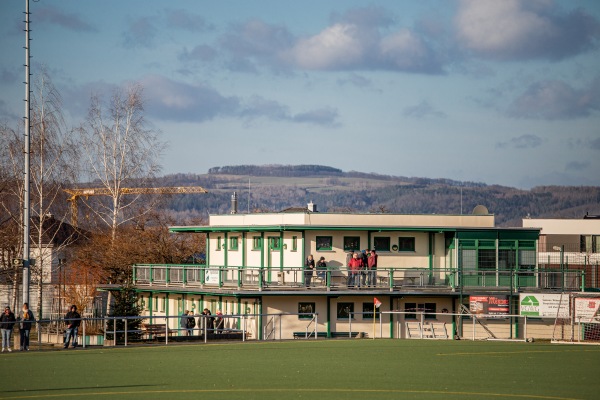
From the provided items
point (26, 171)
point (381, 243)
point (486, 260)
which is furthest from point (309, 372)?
point (486, 260)

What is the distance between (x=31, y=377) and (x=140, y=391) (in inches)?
168

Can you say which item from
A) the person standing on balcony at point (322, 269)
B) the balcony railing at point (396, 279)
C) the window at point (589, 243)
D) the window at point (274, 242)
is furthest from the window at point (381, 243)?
the window at point (589, 243)

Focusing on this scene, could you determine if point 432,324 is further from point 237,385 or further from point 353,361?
point 237,385

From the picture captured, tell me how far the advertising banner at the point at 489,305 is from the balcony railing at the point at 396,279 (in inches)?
92.1

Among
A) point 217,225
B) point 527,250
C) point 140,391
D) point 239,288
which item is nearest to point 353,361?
point 140,391

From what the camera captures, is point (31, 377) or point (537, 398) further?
point (31, 377)

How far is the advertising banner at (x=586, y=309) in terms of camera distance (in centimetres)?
3734

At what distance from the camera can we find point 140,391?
21250 mm

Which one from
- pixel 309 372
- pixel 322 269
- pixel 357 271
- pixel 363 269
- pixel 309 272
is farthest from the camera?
pixel 309 272

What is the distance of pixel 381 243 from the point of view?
1993 inches

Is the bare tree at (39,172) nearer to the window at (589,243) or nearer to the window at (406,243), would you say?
the window at (406,243)

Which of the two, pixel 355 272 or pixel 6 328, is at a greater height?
pixel 355 272

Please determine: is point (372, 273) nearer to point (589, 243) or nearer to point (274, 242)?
point (274, 242)

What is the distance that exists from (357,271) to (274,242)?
19.6 feet
